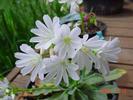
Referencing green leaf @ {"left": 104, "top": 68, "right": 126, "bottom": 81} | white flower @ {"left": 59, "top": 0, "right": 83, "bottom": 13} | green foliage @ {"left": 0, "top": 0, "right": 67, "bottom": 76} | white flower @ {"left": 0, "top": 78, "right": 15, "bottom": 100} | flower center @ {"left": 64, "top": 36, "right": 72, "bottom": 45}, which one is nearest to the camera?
flower center @ {"left": 64, "top": 36, "right": 72, "bottom": 45}

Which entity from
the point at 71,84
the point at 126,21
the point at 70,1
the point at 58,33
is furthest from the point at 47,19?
the point at 126,21

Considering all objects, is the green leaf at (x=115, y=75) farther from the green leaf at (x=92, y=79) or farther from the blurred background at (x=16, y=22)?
the blurred background at (x=16, y=22)

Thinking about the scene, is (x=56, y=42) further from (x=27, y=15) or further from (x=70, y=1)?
(x=27, y=15)

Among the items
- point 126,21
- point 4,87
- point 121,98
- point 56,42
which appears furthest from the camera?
point 126,21

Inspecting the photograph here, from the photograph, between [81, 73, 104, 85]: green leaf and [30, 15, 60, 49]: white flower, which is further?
[81, 73, 104, 85]: green leaf

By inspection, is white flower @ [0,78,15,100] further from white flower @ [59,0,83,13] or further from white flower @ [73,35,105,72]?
white flower @ [59,0,83,13]

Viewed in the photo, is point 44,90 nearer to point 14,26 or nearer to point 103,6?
point 14,26

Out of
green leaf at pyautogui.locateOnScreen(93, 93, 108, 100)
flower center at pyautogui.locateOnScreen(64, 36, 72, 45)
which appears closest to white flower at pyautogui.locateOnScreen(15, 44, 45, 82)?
flower center at pyautogui.locateOnScreen(64, 36, 72, 45)

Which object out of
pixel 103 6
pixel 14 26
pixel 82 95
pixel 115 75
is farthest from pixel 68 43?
pixel 103 6
